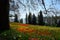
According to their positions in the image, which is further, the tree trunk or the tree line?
the tree line

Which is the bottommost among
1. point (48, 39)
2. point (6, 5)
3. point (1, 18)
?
point (48, 39)

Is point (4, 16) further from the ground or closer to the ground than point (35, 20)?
further from the ground

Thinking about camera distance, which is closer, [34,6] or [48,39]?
[48,39]

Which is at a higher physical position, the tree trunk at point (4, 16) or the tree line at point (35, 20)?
the tree trunk at point (4, 16)

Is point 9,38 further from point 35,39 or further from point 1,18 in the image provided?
point 1,18

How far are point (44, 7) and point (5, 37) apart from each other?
14.6 ft

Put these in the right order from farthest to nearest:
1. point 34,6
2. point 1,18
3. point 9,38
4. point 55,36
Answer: point 34,6, point 1,18, point 55,36, point 9,38

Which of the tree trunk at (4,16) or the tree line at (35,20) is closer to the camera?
the tree trunk at (4,16)

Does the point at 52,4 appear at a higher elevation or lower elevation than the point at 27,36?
higher

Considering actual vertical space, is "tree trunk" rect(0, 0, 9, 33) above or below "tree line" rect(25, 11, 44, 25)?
above

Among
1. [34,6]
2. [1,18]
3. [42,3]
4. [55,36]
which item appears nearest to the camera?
[55,36]

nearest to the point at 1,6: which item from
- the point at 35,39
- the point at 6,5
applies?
the point at 6,5

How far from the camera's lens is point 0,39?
10891 millimetres

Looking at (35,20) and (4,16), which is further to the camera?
(35,20)
